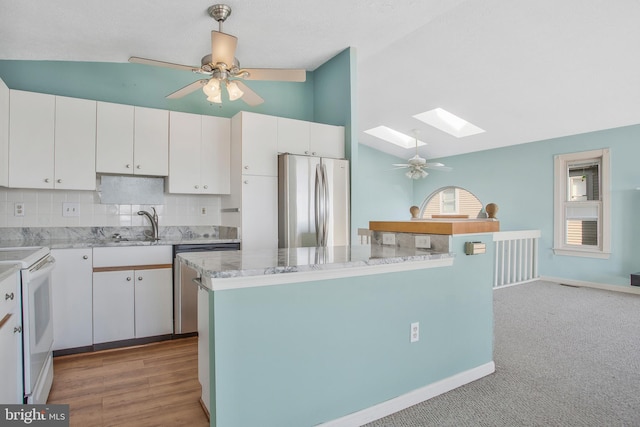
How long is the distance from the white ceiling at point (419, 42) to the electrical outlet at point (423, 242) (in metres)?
2.00

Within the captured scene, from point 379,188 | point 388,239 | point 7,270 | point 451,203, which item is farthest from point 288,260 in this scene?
point 451,203

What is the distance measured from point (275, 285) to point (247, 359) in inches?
13.2

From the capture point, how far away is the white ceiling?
278 centimetres

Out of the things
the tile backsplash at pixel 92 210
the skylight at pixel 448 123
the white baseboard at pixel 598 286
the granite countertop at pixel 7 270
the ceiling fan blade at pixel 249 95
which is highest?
the skylight at pixel 448 123

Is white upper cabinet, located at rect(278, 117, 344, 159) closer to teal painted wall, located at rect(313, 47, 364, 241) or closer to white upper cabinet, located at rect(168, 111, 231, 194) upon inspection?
teal painted wall, located at rect(313, 47, 364, 241)

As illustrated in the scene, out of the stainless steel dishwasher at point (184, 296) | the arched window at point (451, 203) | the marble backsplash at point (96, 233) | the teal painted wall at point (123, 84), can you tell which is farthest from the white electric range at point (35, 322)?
the arched window at point (451, 203)

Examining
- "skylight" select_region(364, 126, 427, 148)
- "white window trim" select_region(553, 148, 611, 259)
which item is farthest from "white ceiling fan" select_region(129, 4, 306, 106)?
"white window trim" select_region(553, 148, 611, 259)

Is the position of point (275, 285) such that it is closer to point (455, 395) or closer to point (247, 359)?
point (247, 359)

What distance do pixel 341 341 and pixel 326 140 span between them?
2556 mm

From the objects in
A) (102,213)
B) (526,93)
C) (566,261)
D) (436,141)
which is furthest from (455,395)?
(436,141)

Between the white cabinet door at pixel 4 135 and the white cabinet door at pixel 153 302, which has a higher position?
the white cabinet door at pixel 4 135

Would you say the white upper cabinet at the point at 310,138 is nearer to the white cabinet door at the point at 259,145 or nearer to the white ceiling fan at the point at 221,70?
the white cabinet door at the point at 259,145

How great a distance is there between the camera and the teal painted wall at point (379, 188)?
26.2 ft

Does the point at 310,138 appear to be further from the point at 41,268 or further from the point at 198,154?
the point at 41,268
